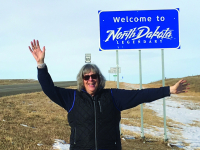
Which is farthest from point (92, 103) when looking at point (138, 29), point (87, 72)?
point (138, 29)

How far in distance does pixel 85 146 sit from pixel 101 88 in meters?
0.72

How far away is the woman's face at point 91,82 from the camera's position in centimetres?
261

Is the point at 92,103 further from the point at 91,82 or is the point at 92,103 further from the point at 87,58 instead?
the point at 87,58

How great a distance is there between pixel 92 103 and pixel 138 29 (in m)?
4.90

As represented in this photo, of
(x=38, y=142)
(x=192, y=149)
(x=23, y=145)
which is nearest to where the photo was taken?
(x=23, y=145)

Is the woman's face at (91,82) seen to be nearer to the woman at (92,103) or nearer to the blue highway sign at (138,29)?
the woman at (92,103)

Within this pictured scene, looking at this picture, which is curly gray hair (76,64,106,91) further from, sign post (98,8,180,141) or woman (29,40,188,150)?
sign post (98,8,180,141)

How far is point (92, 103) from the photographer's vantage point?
2490 mm

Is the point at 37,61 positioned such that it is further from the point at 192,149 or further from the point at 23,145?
the point at 192,149

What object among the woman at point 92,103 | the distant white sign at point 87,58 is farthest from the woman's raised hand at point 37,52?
the distant white sign at point 87,58

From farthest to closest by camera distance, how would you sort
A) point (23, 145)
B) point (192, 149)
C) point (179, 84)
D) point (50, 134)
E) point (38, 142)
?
point (192, 149)
point (50, 134)
point (38, 142)
point (23, 145)
point (179, 84)

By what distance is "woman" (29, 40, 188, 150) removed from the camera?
2.43 metres

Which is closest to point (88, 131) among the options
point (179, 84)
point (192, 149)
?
point (179, 84)

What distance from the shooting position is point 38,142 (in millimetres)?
5512
